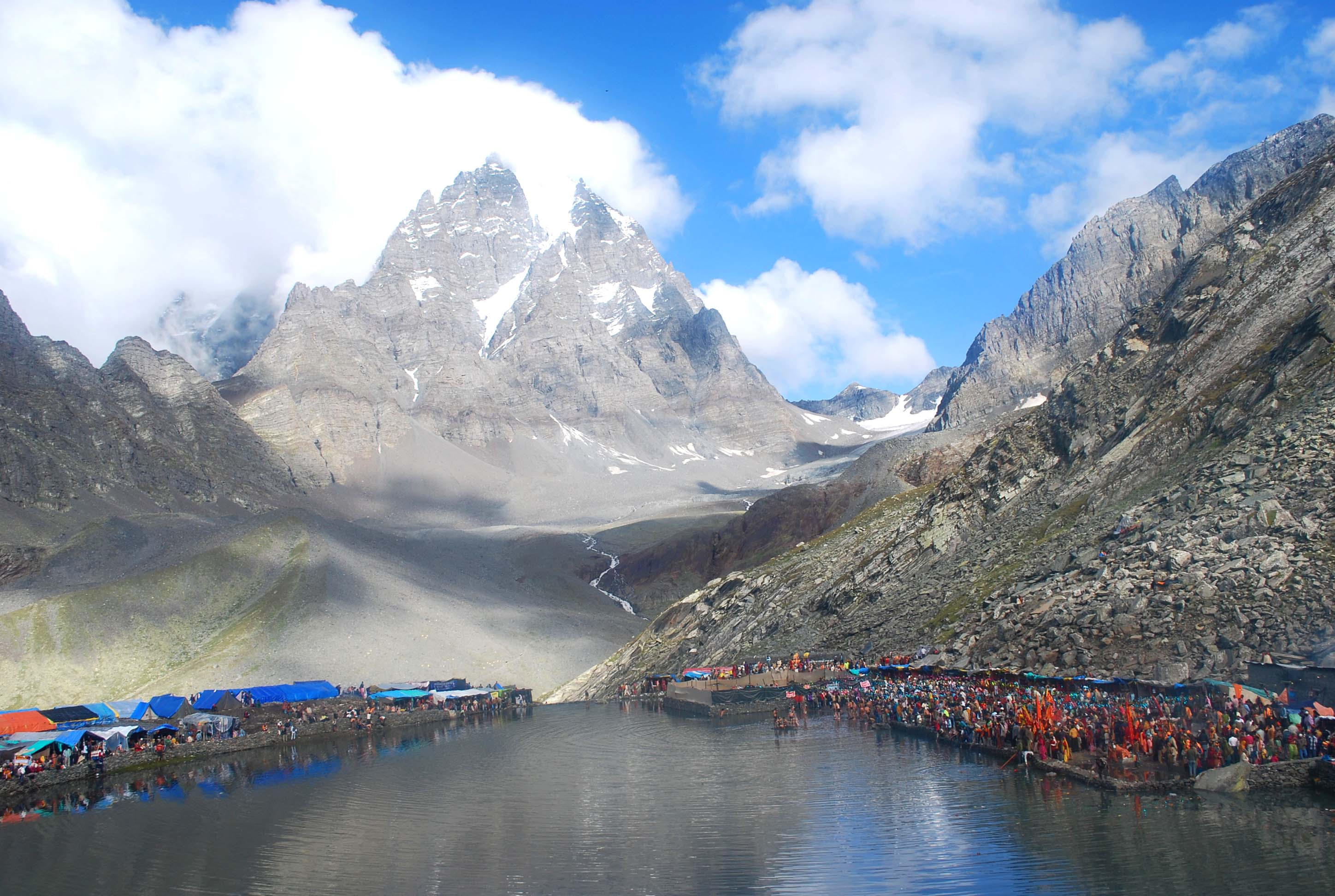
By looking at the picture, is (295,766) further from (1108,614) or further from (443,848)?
(1108,614)

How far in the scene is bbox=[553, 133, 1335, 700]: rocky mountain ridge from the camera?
44.9 m

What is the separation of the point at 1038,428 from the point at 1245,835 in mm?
62448

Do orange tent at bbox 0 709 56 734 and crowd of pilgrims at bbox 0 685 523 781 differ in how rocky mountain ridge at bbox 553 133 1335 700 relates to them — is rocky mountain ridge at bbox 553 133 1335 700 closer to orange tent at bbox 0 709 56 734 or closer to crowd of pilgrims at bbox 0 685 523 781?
crowd of pilgrims at bbox 0 685 523 781

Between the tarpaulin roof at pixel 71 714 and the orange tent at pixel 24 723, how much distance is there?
4.90 meters

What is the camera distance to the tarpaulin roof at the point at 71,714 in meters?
72.6

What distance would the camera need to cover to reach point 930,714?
164 ft

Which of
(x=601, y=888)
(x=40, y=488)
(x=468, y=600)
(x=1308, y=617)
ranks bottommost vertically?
(x=601, y=888)

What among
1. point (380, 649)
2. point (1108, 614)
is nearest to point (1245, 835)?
point (1108, 614)

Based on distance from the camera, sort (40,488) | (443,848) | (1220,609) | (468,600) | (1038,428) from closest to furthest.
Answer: (443,848)
(1220,609)
(1038,428)
(468,600)
(40,488)

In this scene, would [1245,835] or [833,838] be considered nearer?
[1245,835]

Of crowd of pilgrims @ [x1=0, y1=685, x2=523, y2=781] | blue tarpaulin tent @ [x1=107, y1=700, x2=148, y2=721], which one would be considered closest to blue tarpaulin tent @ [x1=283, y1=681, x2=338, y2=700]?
crowd of pilgrims @ [x1=0, y1=685, x2=523, y2=781]

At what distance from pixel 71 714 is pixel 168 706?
6.80 metres

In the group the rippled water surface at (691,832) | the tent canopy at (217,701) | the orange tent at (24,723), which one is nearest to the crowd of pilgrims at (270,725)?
the tent canopy at (217,701)

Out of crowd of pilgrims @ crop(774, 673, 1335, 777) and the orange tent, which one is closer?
crowd of pilgrims @ crop(774, 673, 1335, 777)
